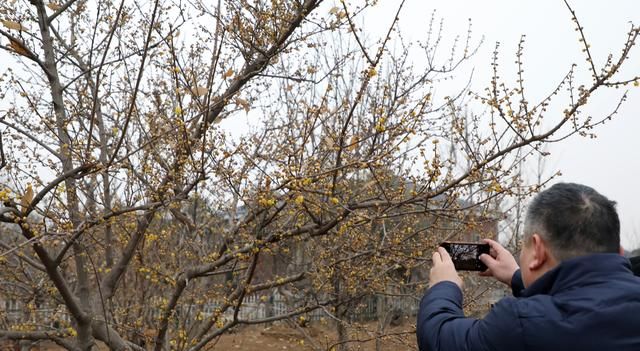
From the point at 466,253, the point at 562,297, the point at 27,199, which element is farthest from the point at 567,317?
the point at 27,199

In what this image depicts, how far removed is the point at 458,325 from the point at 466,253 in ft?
1.84

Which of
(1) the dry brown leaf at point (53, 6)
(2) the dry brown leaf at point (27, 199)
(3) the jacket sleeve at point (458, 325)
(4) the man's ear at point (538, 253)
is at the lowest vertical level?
(3) the jacket sleeve at point (458, 325)

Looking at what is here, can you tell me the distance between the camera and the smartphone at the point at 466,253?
1.90 meters

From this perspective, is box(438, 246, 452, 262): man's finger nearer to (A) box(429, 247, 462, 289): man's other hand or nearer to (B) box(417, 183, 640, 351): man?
(A) box(429, 247, 462, 289): man's other hand

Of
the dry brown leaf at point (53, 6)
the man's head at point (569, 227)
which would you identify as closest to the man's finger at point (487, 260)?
the man's head at point (569, 227)

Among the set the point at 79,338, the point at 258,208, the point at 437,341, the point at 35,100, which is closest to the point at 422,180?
the point at 258,208

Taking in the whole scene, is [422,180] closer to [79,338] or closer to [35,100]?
[79,338]

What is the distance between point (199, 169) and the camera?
3.47m

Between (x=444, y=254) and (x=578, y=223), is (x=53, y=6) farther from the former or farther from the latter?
(x=578, y=223)

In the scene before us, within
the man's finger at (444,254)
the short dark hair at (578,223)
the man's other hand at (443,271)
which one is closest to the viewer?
the short dark hair at (578,223)

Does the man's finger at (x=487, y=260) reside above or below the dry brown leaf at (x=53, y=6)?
below

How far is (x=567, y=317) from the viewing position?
4.17 ft

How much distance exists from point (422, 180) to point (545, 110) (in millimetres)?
847

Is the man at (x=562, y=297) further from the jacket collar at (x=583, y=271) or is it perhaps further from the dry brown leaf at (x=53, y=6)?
the dry brown leaf at (x=53, y=6)
